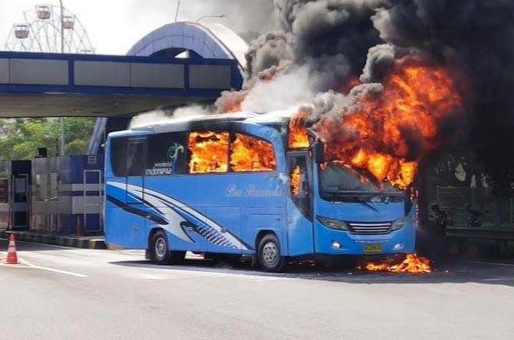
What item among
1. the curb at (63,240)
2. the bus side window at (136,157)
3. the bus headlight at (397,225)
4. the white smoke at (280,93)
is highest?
the white smoke at (280,93)

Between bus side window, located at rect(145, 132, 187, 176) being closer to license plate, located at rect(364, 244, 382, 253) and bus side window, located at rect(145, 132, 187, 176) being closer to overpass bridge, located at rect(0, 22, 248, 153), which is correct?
license plate, located at rect(364, 244, 382, 253)

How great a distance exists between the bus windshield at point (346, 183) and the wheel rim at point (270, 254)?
1.45m

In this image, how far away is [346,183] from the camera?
15508 millimetres

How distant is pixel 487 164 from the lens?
2177 cm

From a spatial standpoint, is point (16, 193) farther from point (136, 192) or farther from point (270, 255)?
point (270, 255)

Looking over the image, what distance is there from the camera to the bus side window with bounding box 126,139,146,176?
1906 centimetres

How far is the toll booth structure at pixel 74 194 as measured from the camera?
29.0m

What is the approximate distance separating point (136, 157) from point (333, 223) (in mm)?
5708

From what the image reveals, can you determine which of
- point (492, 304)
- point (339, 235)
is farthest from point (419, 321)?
point (339, 235)

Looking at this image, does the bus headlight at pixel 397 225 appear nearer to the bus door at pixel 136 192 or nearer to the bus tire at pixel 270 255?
the bus tire at pixel 270 255

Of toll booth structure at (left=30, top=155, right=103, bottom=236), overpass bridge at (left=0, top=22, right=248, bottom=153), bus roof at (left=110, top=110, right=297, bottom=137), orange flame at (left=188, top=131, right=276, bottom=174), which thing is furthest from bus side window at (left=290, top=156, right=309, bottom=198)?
overpass bridge at (left=0, top=22, right=248, bottom=153)

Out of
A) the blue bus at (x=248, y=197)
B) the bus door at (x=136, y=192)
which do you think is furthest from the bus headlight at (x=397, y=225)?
the bus door at (x=136, y=192)

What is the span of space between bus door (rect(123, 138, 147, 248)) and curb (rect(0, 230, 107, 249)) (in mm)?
6689

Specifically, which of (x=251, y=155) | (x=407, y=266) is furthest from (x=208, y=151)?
(x=407, y=266)
